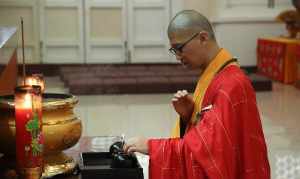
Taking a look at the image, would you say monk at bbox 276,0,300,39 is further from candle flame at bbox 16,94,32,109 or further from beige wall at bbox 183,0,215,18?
candle flame at bbox 16,94,32,109

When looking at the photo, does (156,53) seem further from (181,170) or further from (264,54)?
(181,170)

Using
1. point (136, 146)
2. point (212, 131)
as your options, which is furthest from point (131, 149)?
point (212, 131)

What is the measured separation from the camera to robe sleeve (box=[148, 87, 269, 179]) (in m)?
1.66

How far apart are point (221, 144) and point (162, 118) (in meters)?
4.13

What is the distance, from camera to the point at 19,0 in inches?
349

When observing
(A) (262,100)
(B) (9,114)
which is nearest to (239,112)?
(B) (9,114)

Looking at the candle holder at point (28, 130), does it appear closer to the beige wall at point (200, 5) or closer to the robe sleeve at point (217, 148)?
the robe sleeve at point (217, 148)

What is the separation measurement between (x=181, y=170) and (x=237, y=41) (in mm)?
7700

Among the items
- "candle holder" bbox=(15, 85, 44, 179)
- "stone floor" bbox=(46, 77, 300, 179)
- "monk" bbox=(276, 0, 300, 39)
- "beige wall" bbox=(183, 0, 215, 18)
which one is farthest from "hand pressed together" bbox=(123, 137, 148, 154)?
"beige wall" bbox=(183, 0, 215, 18)

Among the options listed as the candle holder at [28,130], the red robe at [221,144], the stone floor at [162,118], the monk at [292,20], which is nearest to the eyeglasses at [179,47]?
the red robe at [221,144]

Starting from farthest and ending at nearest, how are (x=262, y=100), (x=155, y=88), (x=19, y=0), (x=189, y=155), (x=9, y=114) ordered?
(x=19, y=0) → (x=155, y=88) → (x=262, y=100) → (x=189, y=155) → (x=9, y=114)

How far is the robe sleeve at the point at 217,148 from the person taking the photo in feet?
5.44

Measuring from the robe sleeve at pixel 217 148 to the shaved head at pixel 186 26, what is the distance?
20cm

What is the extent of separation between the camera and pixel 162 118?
579 cm
